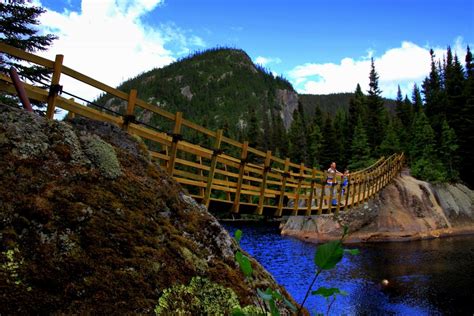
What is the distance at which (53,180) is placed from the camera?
12.1 ft

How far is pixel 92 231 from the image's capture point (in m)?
3.46

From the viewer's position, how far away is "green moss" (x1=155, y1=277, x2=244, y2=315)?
3275mm

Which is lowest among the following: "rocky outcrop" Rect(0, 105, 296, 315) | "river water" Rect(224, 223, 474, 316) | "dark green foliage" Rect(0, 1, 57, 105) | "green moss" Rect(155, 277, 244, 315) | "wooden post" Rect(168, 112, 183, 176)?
"river water" Rect(224, 223, 474, 316)

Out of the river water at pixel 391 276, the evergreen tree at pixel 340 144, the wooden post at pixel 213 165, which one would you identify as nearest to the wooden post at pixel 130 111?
the wooden post at pixel 213 165

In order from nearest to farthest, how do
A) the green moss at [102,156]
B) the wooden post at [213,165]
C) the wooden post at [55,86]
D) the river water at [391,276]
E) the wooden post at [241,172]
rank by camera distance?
1. the green moss at [102,156]
2. the wooden post at [55,86]
3. the wooden post at [213,165]
4. the wooden post at [241,172]
5. the river water at [391,276]

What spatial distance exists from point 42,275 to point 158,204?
5.13 ft

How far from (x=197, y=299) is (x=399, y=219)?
30.2 metres

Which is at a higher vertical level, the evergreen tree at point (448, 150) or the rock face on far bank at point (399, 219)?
the evergreen tree at point (448, 150)

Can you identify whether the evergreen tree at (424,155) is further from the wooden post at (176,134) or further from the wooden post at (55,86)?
the wooden post at (55,86)

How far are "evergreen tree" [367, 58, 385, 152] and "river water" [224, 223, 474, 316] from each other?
1240 inches

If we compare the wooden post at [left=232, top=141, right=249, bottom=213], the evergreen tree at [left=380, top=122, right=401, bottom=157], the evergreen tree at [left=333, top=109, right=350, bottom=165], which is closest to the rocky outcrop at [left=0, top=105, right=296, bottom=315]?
the wooden post at [left=232, top=141, right=249, bottom=213]

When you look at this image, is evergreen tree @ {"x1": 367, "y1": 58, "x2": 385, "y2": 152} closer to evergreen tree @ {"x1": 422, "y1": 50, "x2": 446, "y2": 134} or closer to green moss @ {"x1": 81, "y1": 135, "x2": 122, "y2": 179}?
evergreen tree @ {"x1": 422, "y1": 50, "x2": 446, "y2": 134}

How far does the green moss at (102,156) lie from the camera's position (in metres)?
4.20

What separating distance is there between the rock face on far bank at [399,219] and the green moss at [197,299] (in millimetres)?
25153
